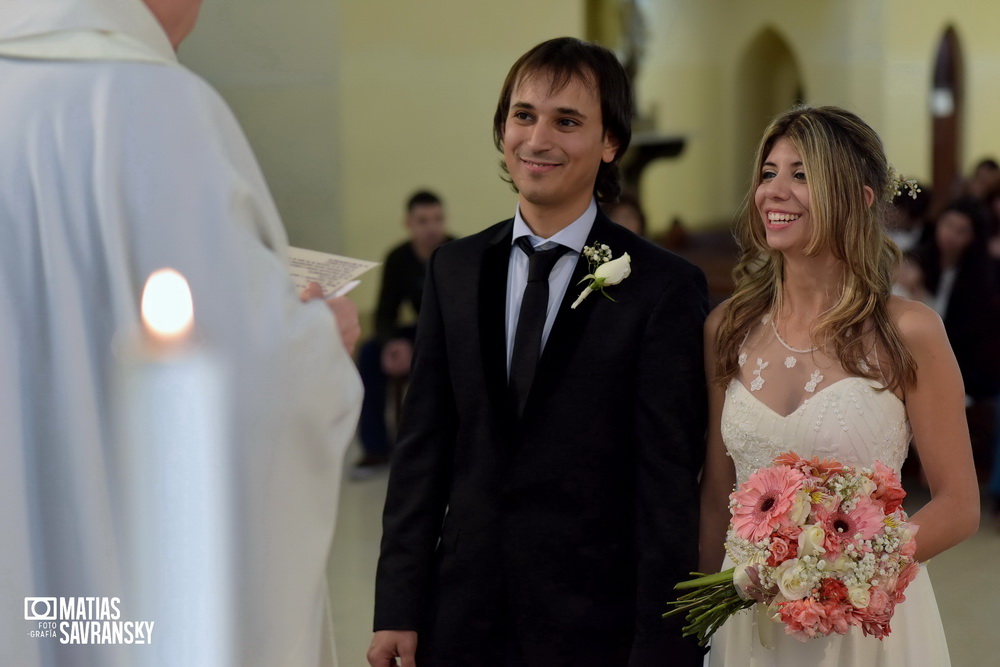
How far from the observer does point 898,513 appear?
2.34m

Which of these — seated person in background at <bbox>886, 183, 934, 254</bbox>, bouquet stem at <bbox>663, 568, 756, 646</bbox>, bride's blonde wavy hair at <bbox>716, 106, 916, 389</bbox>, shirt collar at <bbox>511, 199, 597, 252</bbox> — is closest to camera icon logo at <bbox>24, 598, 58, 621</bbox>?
bouquet stem at <bbox>663, 568, 756, 646</bbox>

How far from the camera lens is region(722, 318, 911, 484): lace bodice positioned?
253cm

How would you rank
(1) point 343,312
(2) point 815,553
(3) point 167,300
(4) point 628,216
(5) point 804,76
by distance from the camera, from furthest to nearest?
(5) point 804,76 → (4) point 628,216 → (2) point 815,553 → (1) point 343,312 → (3) point 167,300

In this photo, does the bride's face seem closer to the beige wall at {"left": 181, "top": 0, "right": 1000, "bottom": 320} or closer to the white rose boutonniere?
the white rose boutonniere

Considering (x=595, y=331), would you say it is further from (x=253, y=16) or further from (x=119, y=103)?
(x=253, y=16)

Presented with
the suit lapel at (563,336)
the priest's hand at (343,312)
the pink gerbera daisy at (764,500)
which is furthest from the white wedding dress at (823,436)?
the priest's hand at (343,312)

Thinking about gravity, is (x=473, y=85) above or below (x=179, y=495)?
above

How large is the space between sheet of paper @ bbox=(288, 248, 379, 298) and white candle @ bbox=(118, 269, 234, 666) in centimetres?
30

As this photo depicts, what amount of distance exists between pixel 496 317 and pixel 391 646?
0.71 meters

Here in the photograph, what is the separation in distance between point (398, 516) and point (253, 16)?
6.82 m

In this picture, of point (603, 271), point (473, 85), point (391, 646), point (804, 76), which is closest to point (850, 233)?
point (603, 271)

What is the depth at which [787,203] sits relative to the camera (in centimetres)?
256

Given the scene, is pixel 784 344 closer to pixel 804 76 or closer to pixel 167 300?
pixel 167 300

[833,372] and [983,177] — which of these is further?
[983,177]
